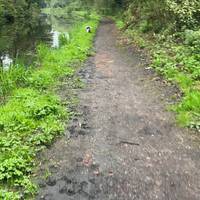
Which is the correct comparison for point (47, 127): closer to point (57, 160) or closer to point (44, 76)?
point (57, 160)

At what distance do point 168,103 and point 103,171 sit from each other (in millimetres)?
4128

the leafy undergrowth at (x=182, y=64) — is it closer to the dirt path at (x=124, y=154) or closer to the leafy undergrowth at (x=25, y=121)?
the dirt path at (x=124, y=154)

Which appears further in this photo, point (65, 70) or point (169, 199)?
point (65, 70)

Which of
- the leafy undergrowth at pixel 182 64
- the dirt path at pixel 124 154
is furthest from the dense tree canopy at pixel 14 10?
the dirt path at pixel 124 154

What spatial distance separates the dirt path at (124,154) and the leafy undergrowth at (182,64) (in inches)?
17.4

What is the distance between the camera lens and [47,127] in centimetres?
825

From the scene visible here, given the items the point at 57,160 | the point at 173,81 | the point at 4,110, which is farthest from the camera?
the point at 173,81

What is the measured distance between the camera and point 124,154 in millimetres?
7152

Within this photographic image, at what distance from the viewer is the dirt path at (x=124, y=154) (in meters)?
5.92

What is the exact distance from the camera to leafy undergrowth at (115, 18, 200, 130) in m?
9.12

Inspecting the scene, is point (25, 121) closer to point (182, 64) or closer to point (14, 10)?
point (182, 64)

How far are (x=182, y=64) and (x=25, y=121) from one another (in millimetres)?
6379

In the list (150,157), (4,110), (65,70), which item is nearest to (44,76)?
(65,70)

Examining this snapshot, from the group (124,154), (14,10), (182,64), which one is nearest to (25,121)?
(124,154)
